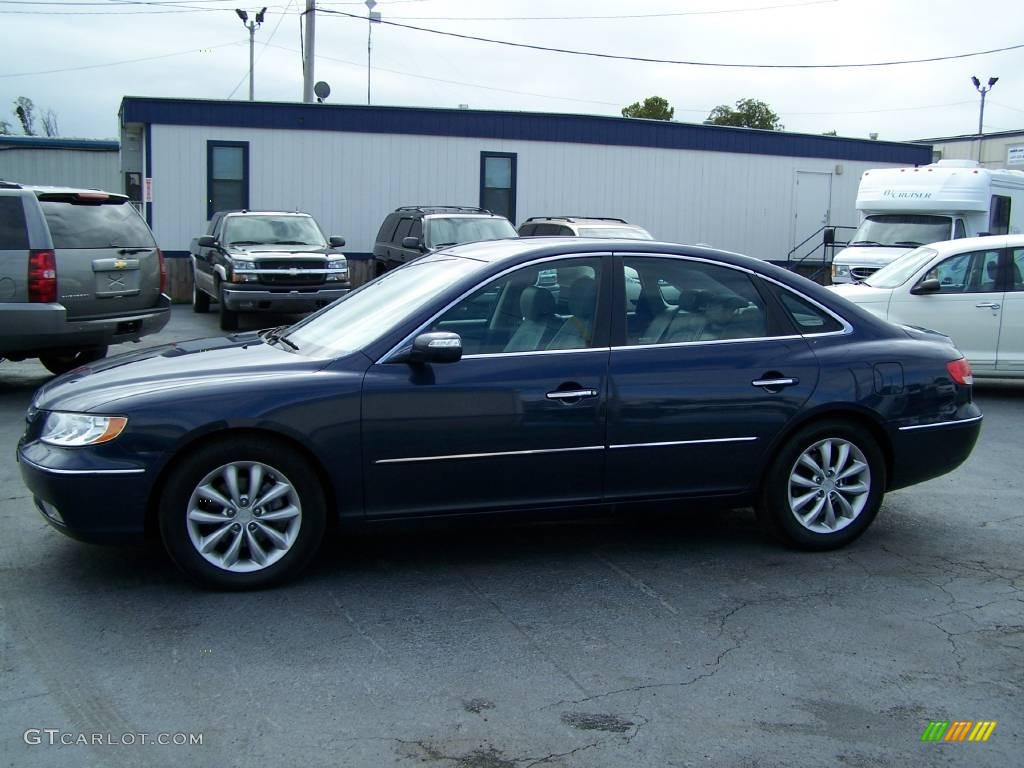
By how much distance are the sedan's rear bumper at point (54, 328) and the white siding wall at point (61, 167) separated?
25348mm

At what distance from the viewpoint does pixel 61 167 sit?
33875 mm

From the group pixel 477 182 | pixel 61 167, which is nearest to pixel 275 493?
pixel 477 182

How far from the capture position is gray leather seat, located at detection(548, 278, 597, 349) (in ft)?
17.6

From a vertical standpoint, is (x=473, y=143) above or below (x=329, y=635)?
above

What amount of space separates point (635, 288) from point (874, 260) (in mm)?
12873

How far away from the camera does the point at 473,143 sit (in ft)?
77.2

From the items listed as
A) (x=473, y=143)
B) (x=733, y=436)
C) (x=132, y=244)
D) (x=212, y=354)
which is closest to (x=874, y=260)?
A: (x=473, y=143)

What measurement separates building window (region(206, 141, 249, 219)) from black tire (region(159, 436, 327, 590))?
18252mm

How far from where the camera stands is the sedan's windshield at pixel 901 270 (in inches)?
449

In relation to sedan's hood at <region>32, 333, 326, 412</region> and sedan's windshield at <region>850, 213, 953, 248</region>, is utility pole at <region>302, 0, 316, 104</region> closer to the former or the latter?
sedan's windshield at <region>850, 213, 953, 248</region>

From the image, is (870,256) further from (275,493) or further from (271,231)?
(275,493)

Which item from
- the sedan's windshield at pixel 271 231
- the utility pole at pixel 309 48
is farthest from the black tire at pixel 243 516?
the utility pole at pixel 309 48

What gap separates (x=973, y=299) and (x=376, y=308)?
7.64m

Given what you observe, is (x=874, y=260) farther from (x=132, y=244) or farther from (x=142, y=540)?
(x=142, y=540)
